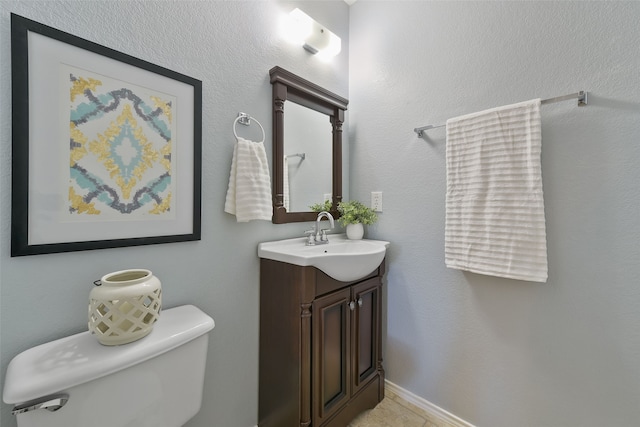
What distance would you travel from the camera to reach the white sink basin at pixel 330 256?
1.10m

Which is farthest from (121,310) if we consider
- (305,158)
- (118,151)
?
(305,158)

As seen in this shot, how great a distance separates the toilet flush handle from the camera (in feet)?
1.93

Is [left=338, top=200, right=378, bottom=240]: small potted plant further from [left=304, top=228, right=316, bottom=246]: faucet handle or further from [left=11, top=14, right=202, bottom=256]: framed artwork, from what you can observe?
[left=11, top=14, right=202, bottom=256]: framed artwork

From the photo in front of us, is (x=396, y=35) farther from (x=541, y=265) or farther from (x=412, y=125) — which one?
(x=541, y=265)

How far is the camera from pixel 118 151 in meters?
0.90

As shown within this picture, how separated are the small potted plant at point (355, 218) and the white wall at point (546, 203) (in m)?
0.11

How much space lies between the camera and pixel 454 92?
134 cm

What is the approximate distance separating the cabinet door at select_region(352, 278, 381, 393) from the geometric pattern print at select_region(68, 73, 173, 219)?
102 centimetres

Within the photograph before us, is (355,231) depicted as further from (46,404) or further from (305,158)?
(46,404)

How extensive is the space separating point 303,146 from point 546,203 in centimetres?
122

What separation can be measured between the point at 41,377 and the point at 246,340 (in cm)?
74

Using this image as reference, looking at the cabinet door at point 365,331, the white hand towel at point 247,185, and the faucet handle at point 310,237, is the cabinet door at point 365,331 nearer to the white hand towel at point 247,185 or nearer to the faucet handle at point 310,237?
the faucet handle at point 310,237

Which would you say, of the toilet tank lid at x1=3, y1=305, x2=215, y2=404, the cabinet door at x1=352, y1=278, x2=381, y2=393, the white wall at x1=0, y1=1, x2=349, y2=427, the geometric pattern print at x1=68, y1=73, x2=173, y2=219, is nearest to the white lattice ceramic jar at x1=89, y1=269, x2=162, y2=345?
the toilet tank lid at x1=3, y1=305, x2=215, y2=404

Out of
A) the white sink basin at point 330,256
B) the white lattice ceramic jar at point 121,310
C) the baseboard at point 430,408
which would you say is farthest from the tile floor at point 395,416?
the white lattice ceramic jar at point 121,310
